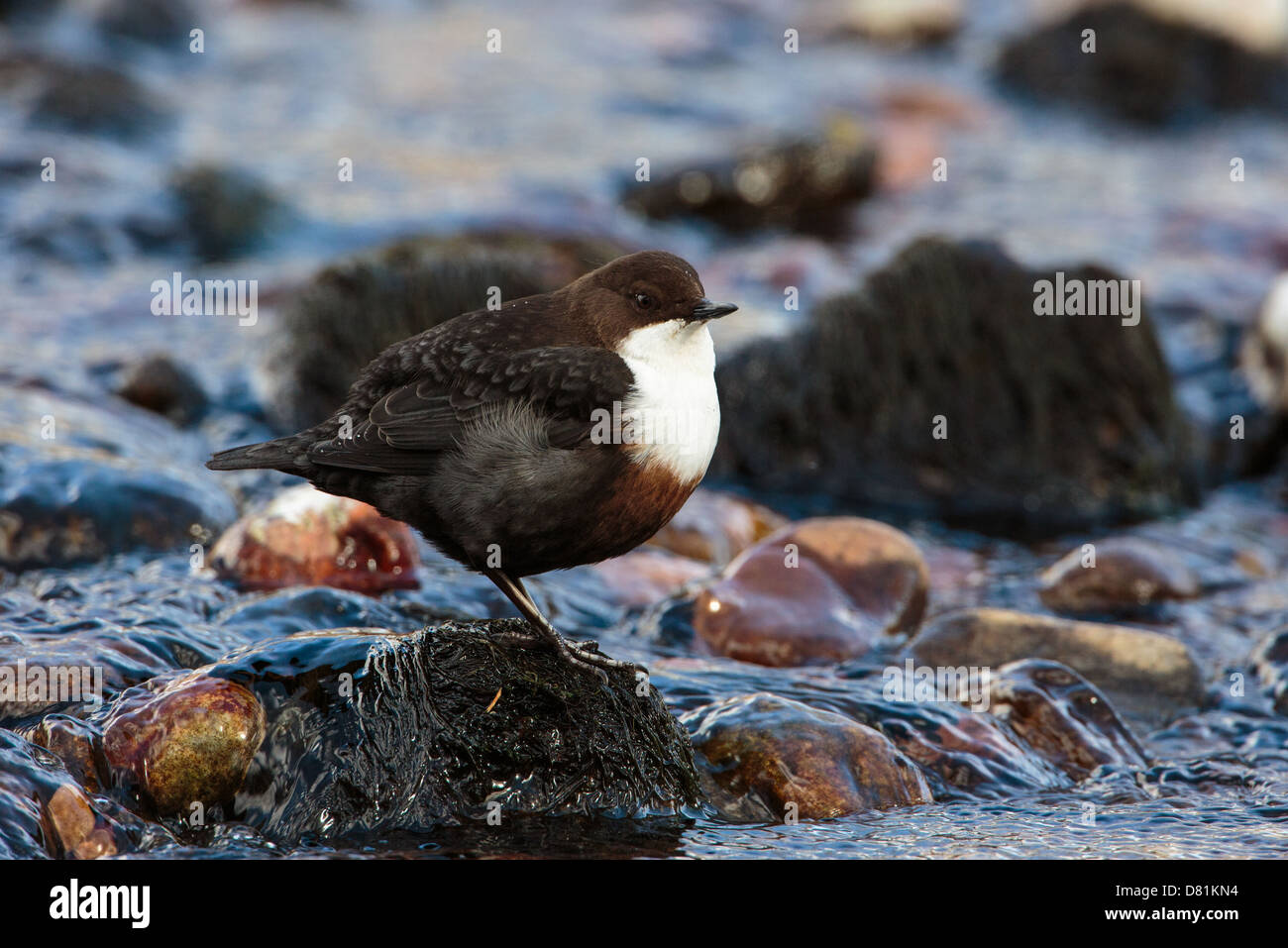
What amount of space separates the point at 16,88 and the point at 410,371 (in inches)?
390

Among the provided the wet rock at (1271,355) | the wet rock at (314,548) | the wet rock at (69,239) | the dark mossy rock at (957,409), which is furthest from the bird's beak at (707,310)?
the wet rock at (69,239)

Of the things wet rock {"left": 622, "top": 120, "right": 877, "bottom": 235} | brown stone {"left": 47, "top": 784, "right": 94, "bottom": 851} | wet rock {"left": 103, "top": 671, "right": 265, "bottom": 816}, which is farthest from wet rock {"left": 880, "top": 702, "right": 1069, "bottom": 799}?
wet rock {"left": 622, "top": 120, "right": 877, "bottom": 235}

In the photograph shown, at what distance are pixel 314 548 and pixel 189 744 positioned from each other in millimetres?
1747

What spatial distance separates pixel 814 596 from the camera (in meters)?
5.91

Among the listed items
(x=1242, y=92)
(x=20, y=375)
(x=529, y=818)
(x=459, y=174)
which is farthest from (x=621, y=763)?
(x=1242, y=92)

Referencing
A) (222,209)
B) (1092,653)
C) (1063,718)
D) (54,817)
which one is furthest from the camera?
(222,209)

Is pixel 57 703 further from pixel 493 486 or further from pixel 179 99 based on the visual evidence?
pixel 179 99

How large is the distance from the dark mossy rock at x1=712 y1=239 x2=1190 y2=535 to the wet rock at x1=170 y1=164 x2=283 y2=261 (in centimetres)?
436

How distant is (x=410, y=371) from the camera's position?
449cm

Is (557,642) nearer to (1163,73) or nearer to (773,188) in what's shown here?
(773,188)

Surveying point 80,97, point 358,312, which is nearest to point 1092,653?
point 358,312

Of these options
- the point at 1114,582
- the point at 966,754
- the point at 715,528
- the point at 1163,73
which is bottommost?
the point at 966,754

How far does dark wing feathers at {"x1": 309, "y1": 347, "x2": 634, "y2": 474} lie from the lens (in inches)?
167
